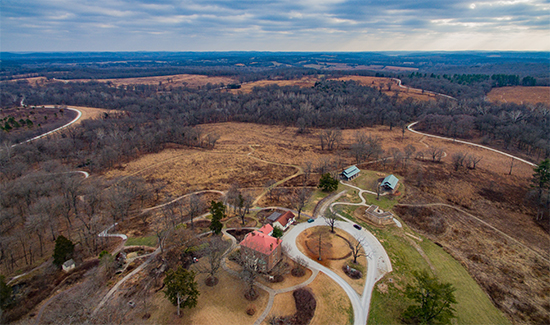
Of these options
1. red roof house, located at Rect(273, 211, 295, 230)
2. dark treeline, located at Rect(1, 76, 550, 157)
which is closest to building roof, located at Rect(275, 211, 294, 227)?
red roof house, located at Rect(273, 211, 295, 230)

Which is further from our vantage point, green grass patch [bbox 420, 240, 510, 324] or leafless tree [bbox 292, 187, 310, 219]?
leafless tree [bbox 292, 187, 310, 219]

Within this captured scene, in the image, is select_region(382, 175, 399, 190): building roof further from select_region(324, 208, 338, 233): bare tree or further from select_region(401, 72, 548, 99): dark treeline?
select_region(401, 72, 548, 99): dark treeline

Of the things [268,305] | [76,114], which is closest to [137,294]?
[268,305]

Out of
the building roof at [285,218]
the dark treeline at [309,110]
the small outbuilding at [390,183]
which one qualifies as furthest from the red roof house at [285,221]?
the dark treeline at [309,110]

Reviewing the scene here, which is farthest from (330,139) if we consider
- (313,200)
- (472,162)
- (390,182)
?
(472,162)

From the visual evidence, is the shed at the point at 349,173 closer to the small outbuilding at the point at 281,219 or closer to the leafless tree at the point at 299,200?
the leafless tree at the point at 299,200

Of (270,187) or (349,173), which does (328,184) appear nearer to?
(349,173)
